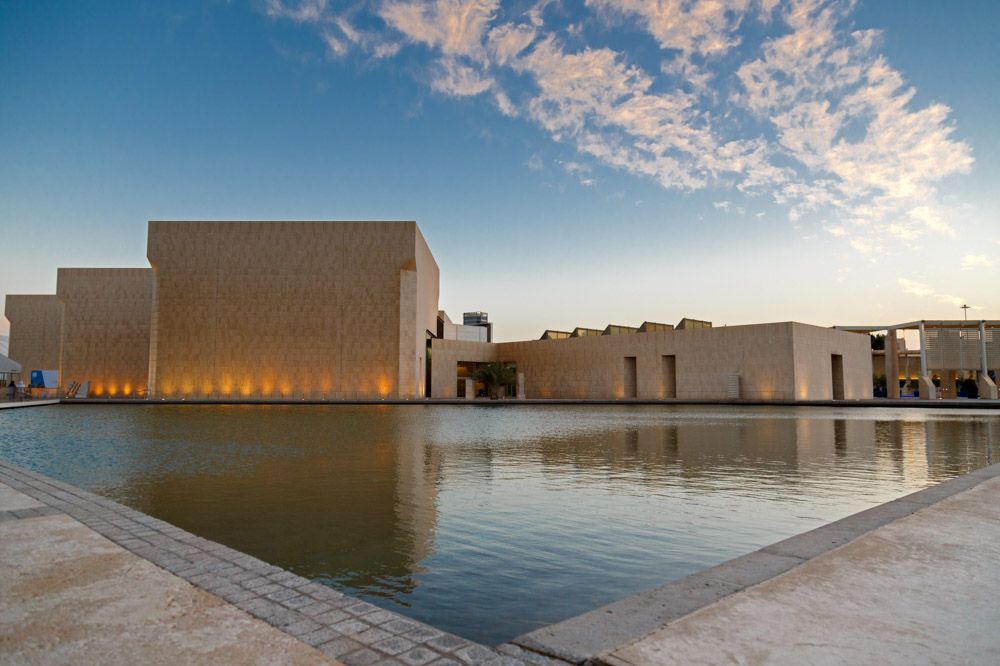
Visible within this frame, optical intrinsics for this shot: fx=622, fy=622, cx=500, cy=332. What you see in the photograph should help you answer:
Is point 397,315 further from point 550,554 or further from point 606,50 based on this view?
point 550,554

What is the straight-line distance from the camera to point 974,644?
235 cm

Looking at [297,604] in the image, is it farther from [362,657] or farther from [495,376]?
[495,376]

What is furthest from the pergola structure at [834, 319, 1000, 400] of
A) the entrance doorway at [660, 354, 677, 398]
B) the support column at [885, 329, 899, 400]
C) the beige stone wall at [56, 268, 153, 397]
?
the beige stone wall at [56, 268, 153, 397]

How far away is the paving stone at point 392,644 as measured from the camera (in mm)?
2387

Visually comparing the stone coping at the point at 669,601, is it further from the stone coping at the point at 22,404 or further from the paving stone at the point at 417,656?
the stone coping at the point at 22,404

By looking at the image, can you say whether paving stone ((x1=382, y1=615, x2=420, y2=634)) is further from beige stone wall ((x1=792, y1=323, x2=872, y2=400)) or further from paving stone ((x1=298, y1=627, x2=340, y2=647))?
beige stone wall ((x1=792, y1=323, x2=872, y2=400))

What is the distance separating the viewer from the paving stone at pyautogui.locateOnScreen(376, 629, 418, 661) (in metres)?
2.39

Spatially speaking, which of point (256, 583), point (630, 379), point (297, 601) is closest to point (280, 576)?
point (256, 583)

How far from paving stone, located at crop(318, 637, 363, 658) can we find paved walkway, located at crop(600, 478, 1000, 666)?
969 mm

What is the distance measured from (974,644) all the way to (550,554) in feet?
9.06

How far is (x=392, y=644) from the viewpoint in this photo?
2445 mm

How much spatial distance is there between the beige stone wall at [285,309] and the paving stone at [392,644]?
43457mm

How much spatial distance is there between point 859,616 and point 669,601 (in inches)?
30.7

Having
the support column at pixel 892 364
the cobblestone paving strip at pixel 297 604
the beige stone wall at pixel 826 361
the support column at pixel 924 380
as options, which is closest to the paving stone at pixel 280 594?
the cobblestone paving strip at pixel 297 604
